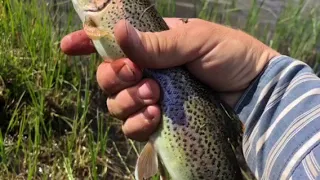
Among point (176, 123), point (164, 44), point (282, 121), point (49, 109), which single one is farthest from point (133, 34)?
point (49, 109)

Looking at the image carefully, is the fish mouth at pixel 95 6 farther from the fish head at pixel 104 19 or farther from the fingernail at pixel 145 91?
the fingernail at pixel 145 91

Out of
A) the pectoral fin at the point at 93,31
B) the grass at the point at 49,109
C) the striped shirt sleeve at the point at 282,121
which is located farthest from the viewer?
the grass at the point at 49,109

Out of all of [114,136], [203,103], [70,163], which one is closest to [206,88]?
[203,103]

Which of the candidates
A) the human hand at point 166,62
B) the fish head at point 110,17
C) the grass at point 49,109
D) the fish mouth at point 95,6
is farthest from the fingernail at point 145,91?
the grass at point 49,109

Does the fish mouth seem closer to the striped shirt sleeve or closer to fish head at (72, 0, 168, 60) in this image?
fish head at (72, 0, 168, 60)

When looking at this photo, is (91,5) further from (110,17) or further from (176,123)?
(176,123)
